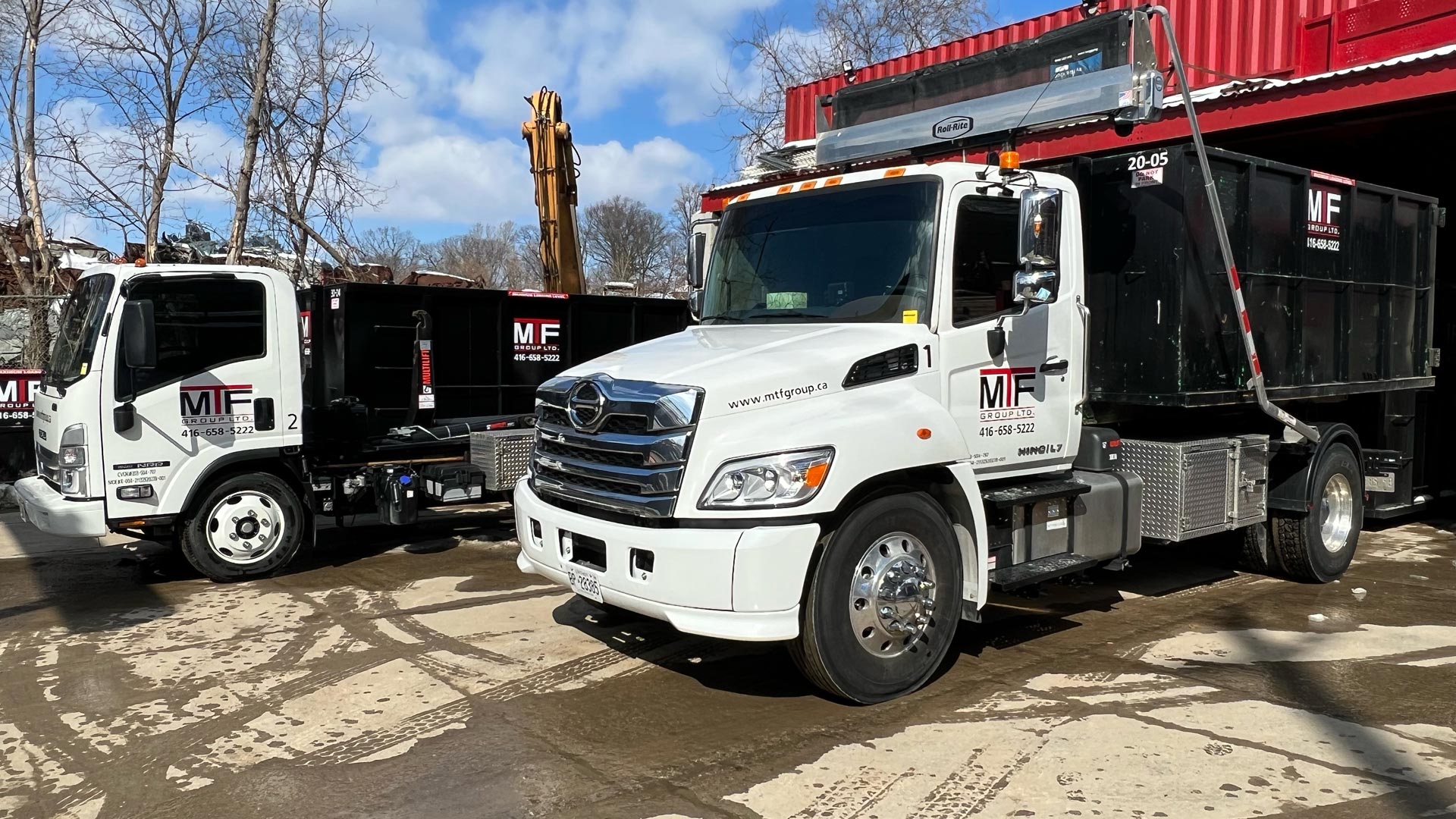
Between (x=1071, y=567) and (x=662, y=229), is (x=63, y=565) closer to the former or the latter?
(x=1071, y=567)

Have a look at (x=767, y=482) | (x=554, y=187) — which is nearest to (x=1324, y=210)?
(x=767, y=482)

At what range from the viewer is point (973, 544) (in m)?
5.42

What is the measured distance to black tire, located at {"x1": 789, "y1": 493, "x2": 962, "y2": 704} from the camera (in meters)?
4.80

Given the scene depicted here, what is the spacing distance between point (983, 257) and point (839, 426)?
1.48m

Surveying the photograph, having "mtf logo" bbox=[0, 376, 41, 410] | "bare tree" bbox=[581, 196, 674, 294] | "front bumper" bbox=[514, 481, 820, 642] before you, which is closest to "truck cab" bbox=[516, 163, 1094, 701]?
"front bumper" bbox=[514, 481, 820, 642]

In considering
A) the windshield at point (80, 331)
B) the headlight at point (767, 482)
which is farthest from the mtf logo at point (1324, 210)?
the windshield at point (80, 331)

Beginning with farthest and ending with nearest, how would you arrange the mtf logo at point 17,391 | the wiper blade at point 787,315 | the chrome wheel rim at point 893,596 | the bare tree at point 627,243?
the bare tree at point 627,243 → the mtf logo at point 17,391 → the wiper blade at point 787,315 → the chrome wheel rim at point 893,596

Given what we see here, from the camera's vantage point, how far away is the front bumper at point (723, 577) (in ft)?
14.8

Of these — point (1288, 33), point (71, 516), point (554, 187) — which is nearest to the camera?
point (71, 516)

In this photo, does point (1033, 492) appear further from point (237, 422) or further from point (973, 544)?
point (237, 422)

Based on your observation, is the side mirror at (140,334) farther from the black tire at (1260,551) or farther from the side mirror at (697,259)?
the black tire at (1260,551)

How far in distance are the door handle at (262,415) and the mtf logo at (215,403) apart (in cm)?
4

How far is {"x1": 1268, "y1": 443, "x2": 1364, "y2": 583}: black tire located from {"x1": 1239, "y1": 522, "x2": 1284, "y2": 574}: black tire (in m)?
0.04

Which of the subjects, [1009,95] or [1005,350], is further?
[1009,95]
